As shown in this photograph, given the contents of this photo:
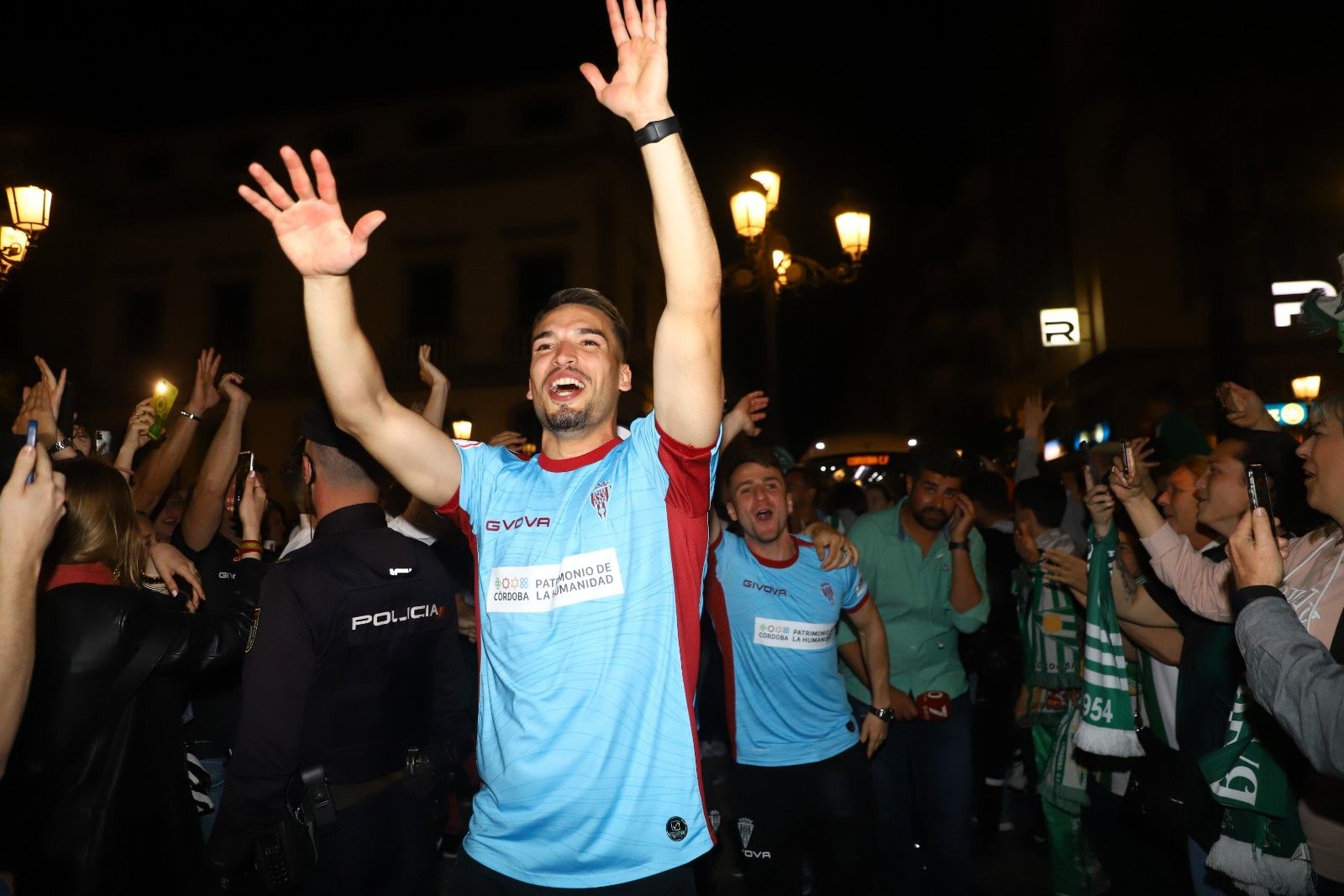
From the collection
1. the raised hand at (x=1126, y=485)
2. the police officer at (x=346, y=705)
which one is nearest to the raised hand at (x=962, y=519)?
the raised hand at (x=1126, y=485)

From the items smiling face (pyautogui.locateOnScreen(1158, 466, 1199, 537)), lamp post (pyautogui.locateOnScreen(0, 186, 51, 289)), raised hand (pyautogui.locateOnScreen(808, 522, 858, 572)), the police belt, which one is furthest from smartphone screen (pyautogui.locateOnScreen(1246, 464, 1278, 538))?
lamp post (pyautogui.locateOnScreen(0, 186, 51, 289))

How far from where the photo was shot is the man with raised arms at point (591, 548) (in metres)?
2.51

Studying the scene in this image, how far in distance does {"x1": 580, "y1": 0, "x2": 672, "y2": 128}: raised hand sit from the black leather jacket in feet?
7.61

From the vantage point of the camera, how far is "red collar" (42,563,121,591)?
3.27 meters

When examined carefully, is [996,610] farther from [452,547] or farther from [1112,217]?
[1112,217]

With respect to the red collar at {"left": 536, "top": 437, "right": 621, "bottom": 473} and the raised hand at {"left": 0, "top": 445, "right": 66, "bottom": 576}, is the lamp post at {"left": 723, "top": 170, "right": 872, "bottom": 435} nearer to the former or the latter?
the red collar at {"left": 536, "top": 437, "right": 621, "bottom": 473}

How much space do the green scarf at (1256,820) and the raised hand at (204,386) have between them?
4937 mm

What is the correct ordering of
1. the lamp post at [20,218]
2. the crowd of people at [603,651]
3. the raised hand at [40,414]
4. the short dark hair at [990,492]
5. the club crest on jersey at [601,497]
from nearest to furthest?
Result: the crowd of people at [603,651]
the club crest on jersey at [601,497]
the raised hand at [40,414]
the short dark hair at [990,492]
the lamp post at [20,218]

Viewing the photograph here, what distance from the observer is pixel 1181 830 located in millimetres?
4574

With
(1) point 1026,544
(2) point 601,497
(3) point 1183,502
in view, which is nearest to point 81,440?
(2) point 601,497

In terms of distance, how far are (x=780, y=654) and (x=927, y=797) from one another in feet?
4.99

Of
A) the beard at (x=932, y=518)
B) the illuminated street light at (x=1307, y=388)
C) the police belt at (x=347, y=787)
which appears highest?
the illuminated street light at (x=1307, y=388)

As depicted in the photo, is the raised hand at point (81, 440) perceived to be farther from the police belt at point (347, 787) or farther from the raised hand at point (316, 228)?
the raised hand at point (316, 228)

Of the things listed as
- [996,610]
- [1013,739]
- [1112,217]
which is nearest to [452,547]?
[996,610]
